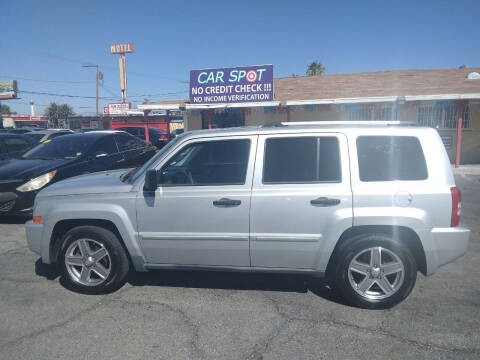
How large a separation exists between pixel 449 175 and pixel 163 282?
3115mm

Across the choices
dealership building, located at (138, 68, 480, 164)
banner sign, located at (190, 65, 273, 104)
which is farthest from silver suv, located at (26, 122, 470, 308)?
banner sign, located at (190, 65, 273, 104)

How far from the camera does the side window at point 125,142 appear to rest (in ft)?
28.0

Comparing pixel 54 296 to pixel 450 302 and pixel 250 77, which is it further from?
pixel 250 77

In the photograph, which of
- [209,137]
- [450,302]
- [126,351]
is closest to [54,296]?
[126,351]

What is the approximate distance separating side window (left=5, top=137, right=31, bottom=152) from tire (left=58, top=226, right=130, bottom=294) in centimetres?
812

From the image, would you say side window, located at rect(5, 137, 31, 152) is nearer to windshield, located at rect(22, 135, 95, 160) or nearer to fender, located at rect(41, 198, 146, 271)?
windshield, located at rect(22, 135, 95, 160)

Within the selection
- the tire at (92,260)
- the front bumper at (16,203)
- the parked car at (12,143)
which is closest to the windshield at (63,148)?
the front bumper at (16,203)

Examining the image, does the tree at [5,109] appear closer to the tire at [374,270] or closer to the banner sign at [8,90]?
the banner sign at [8,90]

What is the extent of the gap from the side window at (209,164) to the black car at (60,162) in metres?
3.70

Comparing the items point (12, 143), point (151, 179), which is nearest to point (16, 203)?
point (151, 179)

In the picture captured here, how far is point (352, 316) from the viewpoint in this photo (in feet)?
11.1

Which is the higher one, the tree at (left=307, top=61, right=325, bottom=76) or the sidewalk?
the tree at (left=307, top=61, right=325, bottom=76)

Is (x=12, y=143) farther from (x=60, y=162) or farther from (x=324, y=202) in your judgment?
(x=324, y=202)

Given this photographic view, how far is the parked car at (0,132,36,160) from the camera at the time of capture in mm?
10250
